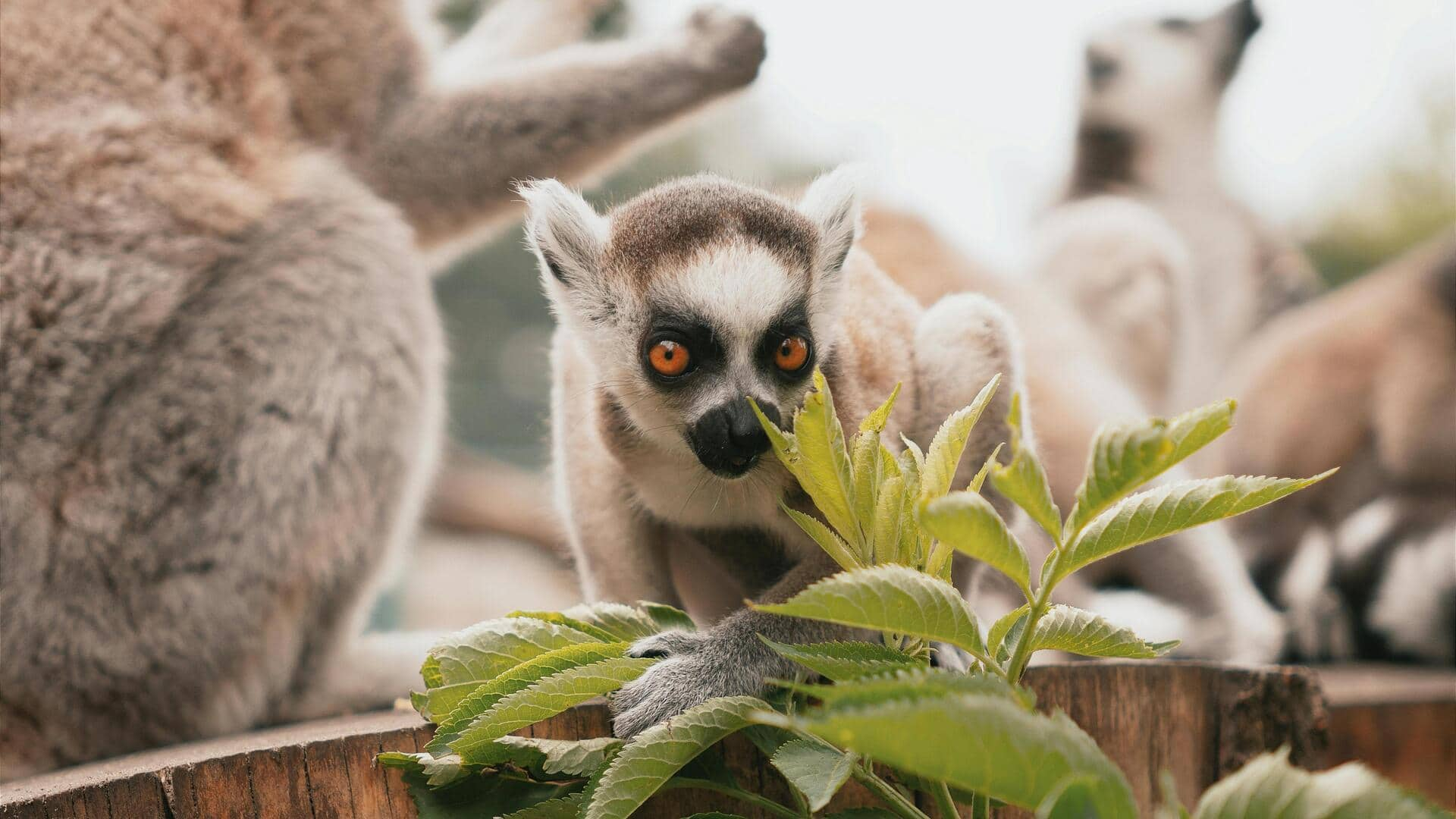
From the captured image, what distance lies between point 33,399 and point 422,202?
5.06 ft

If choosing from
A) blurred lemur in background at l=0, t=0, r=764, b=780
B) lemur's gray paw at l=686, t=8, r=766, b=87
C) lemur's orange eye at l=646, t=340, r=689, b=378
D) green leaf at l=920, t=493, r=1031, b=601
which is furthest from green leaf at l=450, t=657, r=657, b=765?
lemur's gray paw at l=686, t=8, r=766, b=87

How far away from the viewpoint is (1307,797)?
1128mm

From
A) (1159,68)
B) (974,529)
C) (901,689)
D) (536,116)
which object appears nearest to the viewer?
(901,689)

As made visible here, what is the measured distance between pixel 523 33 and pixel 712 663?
12.2 ft

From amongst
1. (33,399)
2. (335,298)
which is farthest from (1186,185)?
(33,399)

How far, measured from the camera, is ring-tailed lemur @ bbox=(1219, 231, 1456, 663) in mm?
4750

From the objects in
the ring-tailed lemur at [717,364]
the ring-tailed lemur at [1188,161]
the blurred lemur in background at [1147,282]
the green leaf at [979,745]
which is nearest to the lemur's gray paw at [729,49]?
the blurred lemur in background at [1147,282]

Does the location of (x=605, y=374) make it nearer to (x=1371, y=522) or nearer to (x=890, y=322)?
(x=890, y=322)

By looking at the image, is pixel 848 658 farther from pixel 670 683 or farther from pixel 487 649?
pixel 487 649

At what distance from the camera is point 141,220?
3246 millimetres

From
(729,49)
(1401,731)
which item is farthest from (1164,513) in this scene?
(1401,731)

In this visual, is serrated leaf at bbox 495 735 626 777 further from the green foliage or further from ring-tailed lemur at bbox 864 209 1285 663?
ring-tailed lemur at bbox 864 209 1285 663

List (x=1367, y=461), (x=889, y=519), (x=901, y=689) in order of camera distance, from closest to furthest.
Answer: (x=901, y=689), (x=889, y=519), (x=1367, y=461)

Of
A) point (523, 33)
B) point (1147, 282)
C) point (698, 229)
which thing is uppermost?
point (523, 33)
